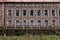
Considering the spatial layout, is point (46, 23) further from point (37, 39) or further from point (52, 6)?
point (37, 39)

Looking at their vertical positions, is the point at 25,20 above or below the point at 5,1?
below

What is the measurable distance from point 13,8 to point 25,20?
3.11 metres

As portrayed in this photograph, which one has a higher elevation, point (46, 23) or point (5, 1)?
point (5, 1)

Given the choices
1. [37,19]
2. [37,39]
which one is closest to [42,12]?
[37,19]

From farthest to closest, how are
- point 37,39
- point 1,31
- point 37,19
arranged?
point 37,19 → point 1,31 → point 37,39

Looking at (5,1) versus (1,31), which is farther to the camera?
(5,1)

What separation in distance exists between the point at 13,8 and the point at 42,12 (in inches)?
209

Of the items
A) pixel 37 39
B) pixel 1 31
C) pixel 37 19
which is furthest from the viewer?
pixel 37 19

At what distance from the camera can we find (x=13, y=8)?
181 feet

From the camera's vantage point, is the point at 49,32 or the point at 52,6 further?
the point at 52,6

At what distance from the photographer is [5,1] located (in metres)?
54.8

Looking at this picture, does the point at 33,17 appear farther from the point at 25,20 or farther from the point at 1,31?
the point at 1,31

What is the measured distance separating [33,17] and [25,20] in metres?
1.58

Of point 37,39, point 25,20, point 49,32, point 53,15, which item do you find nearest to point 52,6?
point 53,15
